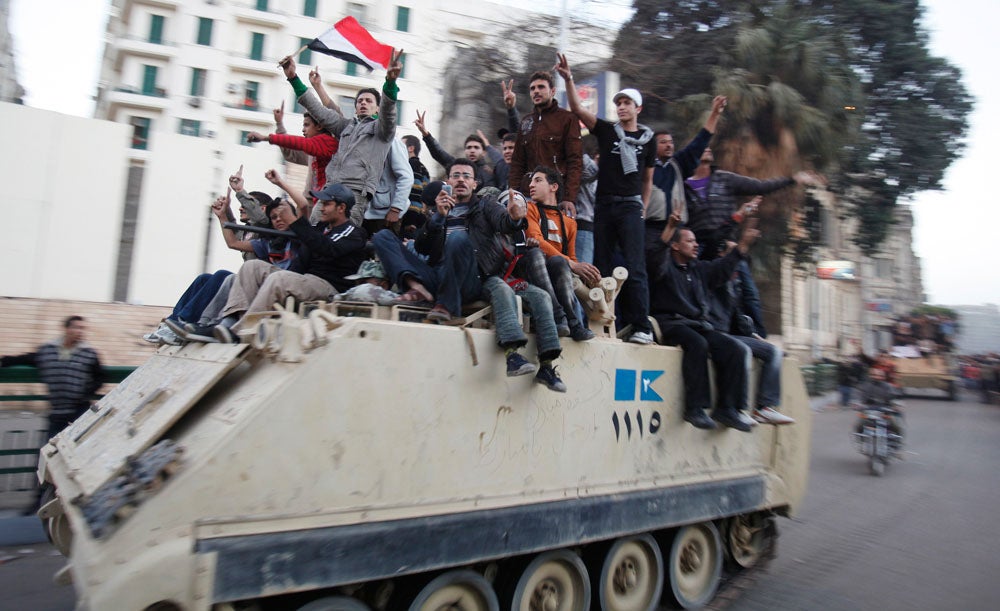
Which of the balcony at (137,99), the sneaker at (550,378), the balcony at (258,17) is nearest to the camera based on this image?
the sneaker at (550,378)

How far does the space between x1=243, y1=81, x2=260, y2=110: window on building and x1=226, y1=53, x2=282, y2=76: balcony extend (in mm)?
625

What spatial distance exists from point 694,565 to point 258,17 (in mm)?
35763

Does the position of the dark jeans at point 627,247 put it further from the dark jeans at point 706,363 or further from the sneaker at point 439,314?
the sneaker at point 439,314

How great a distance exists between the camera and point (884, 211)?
17266 millimetres

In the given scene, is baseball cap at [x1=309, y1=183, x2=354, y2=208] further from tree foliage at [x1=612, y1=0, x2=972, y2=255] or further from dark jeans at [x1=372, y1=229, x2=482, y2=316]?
tree foliage at [x1=612, y1=0, x2=972, y2=255]

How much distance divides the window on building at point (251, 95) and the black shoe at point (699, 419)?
33.2m

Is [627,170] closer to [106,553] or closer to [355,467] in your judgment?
[355,467]

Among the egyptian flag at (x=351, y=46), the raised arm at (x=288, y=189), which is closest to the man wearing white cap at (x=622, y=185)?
the egyptian flag at (x=351, y=46)

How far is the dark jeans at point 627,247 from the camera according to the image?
5.22 meters

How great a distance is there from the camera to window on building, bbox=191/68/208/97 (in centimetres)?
3366

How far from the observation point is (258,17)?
34250 mm

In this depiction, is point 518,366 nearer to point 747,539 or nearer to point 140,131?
point 747,539

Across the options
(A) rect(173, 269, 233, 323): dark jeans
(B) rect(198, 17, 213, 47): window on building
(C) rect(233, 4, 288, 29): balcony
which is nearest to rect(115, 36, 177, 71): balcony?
(B) rect(198, 17, 213, 47): window on building

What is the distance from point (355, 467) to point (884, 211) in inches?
696
